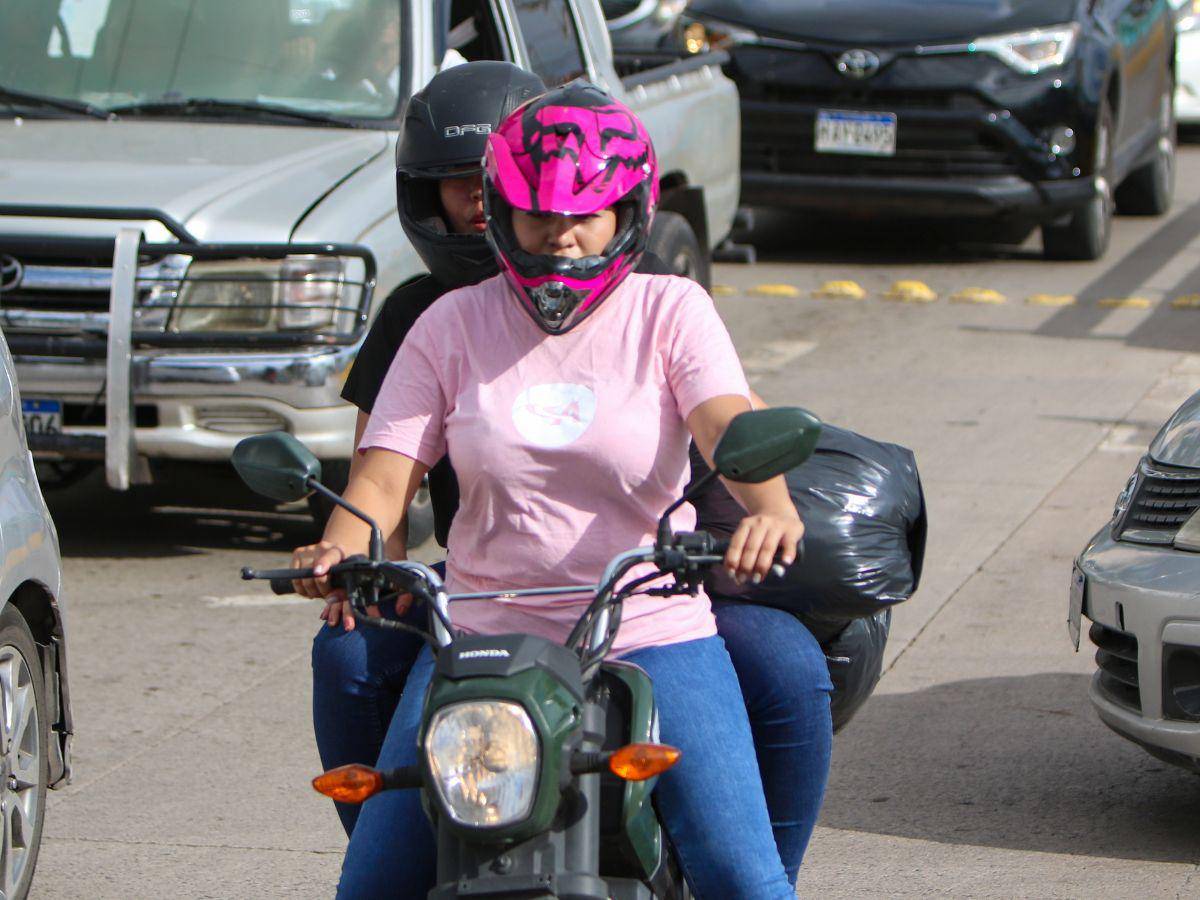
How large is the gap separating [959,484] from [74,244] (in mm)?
3491

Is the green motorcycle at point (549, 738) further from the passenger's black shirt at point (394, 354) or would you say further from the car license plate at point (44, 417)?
the car license plate at point (44, 417)

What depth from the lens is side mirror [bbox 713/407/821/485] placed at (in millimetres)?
2646

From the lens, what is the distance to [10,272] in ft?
22.7

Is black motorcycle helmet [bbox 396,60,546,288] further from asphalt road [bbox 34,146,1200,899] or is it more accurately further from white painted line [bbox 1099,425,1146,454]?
white painted line [bbox 1099,425,1146,454]

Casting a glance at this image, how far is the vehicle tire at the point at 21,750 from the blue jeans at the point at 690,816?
5.04ft

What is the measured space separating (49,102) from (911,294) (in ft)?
18.3

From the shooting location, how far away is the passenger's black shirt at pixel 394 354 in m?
3.57

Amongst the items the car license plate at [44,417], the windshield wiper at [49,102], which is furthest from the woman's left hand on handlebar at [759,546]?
the windshield wiper at [49,102]

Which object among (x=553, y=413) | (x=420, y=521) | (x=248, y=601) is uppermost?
(x=553, y=413)

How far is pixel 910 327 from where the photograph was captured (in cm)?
1102

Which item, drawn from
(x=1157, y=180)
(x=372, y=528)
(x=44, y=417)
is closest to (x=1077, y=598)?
(x=372, y=528)

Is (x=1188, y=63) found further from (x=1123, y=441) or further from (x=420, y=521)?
(x=420, y=521)

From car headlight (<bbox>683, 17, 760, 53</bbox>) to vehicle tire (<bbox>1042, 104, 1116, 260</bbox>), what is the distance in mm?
2151

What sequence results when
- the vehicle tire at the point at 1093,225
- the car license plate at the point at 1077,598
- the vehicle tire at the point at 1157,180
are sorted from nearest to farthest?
the car license plate at the point at 1077,598
the vehicle tire at the point at 1093,225
the vehicle tire at the point at 1157,180
